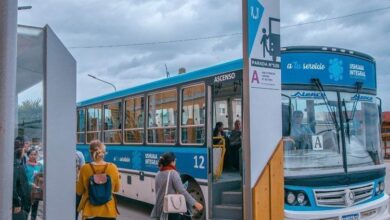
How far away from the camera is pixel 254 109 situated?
439cm

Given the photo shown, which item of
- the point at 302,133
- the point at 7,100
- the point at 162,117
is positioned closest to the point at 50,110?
the point at 7,100

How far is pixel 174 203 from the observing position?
588 cm

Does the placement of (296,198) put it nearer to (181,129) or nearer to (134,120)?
(181,129)

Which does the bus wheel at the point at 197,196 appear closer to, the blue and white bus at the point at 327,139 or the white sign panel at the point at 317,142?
the blue and white bus at the point at 327,139

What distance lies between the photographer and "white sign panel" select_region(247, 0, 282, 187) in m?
4.38

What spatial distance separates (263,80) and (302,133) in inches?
99.5

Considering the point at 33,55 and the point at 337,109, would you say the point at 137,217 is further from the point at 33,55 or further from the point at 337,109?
the point at 33,55

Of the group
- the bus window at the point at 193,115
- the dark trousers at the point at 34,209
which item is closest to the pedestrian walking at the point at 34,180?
the dark trousers at the point at 34,209

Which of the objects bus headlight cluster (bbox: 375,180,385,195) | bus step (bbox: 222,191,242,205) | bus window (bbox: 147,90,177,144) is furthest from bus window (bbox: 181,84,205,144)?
bus headlight cluster (bbox: 375,180,385,195)

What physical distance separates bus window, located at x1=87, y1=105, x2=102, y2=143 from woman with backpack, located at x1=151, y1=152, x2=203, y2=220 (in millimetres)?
7666

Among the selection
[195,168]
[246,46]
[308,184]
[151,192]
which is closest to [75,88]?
[246,46]

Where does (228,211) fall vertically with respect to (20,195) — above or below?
below

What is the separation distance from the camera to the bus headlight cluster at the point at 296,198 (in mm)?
6504

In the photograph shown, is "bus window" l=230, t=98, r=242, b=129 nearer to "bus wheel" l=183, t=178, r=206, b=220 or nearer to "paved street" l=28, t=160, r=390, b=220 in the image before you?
"bus wheel" l=183, t=178, r=206, b=220
